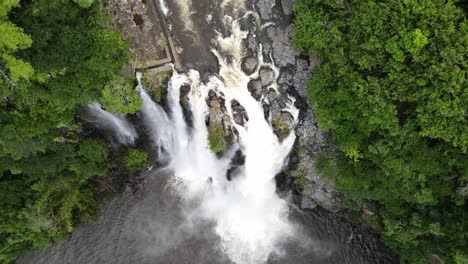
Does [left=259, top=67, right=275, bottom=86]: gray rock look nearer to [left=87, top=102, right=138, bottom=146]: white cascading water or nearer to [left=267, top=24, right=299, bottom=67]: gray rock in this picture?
[left=267, top=24, right=299, bottom=67]: gray rock

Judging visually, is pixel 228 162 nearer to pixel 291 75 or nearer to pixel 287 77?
pixel 287 77

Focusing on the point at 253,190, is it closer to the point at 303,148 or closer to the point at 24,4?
the point at 303,148

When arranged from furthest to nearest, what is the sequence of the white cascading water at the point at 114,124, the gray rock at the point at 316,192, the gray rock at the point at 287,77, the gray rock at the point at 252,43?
1. the gray rock at the point at 316,192
2. the white cascading water at the point at 114,124
3. the gray rock at the point at 252,43
4. the gray rock at the point at 287,77

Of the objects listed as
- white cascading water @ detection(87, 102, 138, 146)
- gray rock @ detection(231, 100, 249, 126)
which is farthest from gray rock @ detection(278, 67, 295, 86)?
white cascading water @ detection(87, 102, 138, 146)

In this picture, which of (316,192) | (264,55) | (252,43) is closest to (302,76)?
(264,55)

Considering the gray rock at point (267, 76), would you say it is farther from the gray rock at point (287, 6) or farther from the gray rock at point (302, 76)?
the gray rock at point (287, 6)

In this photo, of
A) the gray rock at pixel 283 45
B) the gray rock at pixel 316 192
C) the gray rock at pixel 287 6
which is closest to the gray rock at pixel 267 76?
the gray rock at pixel 283 45

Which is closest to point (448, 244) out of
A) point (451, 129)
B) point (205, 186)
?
point (451, 129)
